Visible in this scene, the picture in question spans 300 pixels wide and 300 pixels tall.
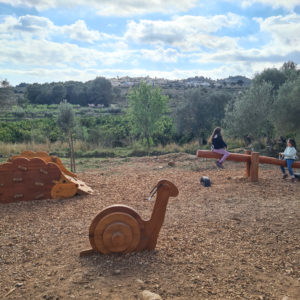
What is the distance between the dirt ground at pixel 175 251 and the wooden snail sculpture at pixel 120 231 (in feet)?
0.37

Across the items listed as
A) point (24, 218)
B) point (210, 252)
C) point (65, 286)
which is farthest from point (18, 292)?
point (24, 218)

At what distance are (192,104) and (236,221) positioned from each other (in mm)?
18149

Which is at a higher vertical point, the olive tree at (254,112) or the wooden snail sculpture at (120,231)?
the olive tree at (254,112)

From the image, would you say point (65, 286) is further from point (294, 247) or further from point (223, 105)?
point (223, 105)

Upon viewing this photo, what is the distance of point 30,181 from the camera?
6.83 metres

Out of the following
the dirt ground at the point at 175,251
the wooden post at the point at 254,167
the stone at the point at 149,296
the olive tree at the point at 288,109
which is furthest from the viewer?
the olive tree at the point at 288,109

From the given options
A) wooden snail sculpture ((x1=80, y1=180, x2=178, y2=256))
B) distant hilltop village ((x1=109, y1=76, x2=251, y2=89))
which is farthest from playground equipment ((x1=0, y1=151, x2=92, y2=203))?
distant hilltop village ((x1=109, y1=76, x2=251, y2=89))

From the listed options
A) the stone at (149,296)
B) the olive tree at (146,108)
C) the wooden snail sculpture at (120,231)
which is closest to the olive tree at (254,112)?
the olive tree at (146,108)

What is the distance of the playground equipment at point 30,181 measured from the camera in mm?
6684

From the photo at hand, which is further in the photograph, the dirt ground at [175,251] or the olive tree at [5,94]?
the olive tree at [5,94]

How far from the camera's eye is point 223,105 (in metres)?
23.7

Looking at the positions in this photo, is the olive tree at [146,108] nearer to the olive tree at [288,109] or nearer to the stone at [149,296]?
the olive tree at [288,109]

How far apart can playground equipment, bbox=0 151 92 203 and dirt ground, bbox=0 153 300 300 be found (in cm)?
23

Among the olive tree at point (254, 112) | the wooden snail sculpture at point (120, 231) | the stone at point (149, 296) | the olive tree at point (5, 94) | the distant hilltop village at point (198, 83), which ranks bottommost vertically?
the stone at point (149, 296)
